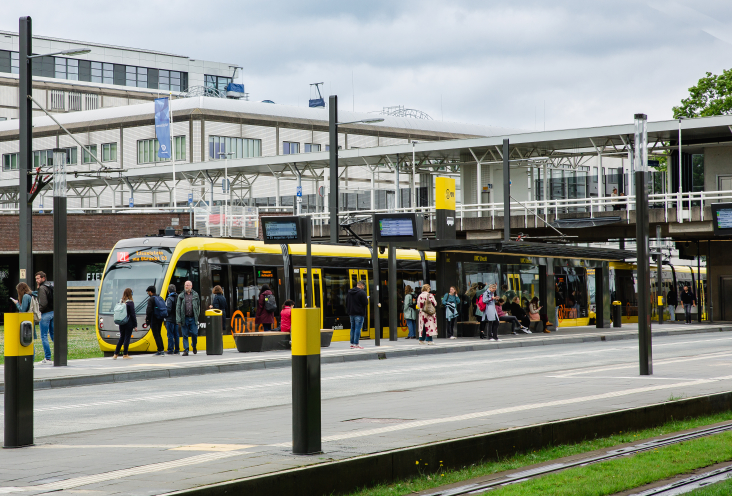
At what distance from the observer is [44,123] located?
2867 inches

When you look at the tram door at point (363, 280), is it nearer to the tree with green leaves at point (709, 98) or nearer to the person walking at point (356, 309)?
the person walking at point (356, 309)

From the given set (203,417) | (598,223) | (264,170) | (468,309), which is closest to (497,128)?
(264,170)

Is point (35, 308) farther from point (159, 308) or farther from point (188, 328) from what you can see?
point (188, 328)

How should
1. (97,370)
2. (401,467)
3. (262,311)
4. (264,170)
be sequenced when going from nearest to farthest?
(401,467) → (97,370) → (262,311) → (264,170)

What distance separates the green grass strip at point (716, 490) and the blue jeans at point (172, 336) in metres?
17.6

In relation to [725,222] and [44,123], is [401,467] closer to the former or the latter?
[725,222]

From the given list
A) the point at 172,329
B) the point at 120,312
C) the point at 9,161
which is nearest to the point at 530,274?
the point at 172,329

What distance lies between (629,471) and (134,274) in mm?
18941

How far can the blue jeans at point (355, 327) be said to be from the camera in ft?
80.3

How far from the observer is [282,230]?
22203 mm

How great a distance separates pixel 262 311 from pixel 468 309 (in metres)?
7.47

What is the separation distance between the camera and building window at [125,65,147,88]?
302ft

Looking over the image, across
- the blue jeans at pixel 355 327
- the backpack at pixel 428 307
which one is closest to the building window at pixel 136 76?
the backpack at pixel 428 307

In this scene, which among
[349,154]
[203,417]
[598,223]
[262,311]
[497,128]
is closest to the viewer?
[203,417]
